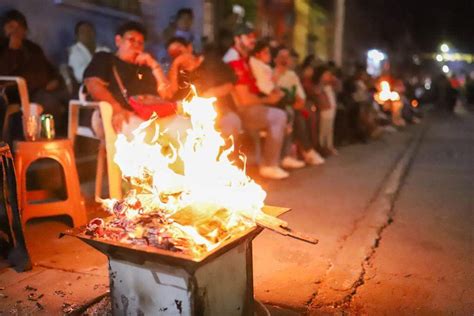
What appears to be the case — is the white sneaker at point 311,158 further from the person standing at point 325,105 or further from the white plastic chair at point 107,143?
the white plastic chair at point 107,143

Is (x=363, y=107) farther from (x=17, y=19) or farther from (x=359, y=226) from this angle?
(x=17, y=19)

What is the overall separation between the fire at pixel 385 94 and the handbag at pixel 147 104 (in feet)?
33.3

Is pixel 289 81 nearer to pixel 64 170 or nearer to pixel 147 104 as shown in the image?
pixel 147 104

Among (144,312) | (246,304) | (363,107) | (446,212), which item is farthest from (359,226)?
(363,107)

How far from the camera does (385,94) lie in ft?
48.1

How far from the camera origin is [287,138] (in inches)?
320

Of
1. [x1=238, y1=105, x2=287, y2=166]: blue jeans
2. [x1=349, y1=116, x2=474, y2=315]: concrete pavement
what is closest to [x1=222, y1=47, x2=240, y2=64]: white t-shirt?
[x1=238, y1=105, x2=287, y2=166]: blue jeans

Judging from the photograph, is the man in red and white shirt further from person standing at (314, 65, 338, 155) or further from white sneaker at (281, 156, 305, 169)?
person standing at (314, 65, 338, 155)

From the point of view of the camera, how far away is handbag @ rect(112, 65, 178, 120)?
505cm

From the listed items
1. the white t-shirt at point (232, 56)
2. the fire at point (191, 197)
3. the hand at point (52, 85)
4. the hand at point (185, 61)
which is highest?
the white t-shirt at point (232, 56)

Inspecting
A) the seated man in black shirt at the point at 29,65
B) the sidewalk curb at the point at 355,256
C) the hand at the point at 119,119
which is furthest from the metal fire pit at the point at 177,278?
the seated man in black shirt at the point at 29,65

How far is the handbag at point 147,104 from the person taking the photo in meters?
5.05

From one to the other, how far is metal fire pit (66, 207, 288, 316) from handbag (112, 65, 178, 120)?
2434 mm

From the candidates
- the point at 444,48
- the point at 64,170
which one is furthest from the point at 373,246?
the point at 444,48
